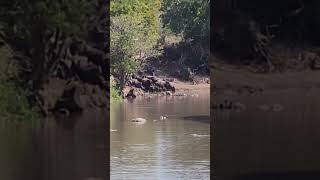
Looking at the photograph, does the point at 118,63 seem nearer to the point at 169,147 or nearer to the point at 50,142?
the point at 169,147

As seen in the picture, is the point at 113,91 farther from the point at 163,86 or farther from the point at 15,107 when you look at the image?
the point at 15,107

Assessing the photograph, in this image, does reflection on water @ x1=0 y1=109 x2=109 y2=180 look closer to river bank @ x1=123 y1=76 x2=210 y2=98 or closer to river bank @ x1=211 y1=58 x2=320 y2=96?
river bank @ x1=211 y1=58 x2=320 y2=96

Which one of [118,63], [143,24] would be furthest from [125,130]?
[143,24]

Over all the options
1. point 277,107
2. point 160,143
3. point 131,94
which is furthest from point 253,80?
point 131,94

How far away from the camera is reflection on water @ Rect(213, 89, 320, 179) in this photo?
3.88m

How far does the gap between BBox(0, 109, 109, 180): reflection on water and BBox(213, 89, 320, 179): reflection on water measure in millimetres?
800

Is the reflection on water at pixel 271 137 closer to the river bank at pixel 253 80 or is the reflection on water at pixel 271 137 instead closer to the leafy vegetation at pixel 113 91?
the river bank at pixel 253 80

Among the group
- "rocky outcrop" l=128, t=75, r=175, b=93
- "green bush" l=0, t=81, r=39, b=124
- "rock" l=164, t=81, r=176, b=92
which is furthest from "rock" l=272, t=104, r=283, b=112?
"rock" l=164, t=81, r=176, b=92

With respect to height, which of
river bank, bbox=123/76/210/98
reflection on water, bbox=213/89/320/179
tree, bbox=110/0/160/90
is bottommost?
reflection on water, bbox=213/89/320/179

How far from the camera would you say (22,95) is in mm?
3928

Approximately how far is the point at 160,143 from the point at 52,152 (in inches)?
198

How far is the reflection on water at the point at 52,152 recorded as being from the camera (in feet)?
12.8

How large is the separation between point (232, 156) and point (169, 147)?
4.50 m

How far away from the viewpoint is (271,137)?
12.8 ft
